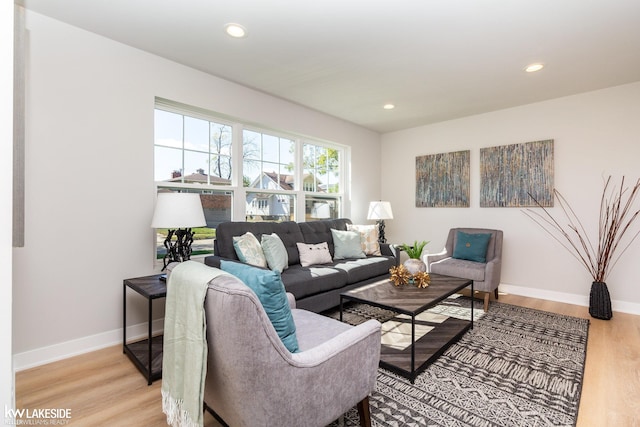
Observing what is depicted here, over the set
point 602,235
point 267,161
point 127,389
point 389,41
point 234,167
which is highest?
point 389,41

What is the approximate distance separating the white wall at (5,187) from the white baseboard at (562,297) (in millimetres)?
4900

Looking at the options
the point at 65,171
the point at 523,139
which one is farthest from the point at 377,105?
the point at 65,171

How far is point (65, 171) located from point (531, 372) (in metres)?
3.82

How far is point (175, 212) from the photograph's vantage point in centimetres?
243

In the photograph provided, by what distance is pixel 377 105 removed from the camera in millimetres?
4133

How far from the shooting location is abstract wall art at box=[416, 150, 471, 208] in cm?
463

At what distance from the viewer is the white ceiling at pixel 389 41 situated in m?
2.15

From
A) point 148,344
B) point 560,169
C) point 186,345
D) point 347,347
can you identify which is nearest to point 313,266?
point 148,344

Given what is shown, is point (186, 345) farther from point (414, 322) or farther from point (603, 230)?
point (603, 230)

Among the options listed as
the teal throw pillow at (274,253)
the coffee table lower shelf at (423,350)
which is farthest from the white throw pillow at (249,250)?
the coffee table lower shelf at (423,350)

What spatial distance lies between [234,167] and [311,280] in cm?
161

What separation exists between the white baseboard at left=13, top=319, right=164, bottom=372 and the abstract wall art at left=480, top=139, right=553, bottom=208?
446cm

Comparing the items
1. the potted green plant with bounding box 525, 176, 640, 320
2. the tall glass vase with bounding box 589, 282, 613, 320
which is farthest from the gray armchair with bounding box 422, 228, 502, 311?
→ the tall glass vase with bounding box 589, 282, 613, 320

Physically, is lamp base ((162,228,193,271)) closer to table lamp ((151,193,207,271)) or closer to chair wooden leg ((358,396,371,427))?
table lamp ((151,193,207,271))
